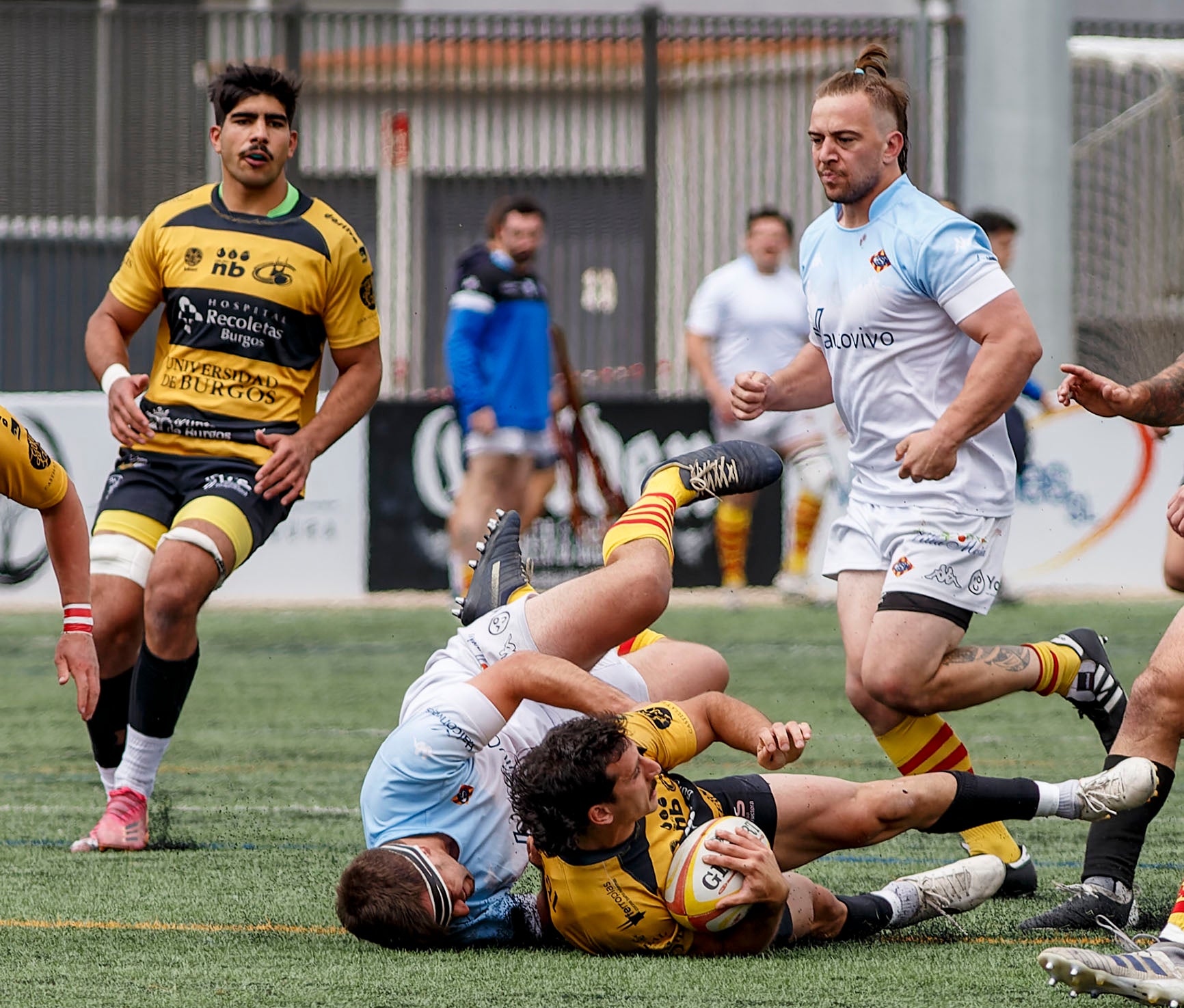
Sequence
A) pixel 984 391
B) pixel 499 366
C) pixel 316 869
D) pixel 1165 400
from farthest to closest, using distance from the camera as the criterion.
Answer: pixel 499 366
pixel 316 869
pixel 984 391
pixel 1165 400

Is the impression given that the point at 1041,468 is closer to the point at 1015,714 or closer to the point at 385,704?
the point at 1015,714

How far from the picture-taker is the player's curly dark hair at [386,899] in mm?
4000

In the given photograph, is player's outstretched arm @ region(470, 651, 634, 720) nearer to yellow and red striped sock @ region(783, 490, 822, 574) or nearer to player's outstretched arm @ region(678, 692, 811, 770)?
player's outstretched arm @ region(678, 692, 811, 770)

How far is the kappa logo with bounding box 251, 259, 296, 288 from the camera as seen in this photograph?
5.77m

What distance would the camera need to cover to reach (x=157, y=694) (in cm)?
550

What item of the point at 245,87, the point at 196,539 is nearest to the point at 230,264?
the point at 245,87

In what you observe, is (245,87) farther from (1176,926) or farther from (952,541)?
(1176,926)

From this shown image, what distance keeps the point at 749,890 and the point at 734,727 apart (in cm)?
47

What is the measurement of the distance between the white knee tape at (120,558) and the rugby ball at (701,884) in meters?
2.18

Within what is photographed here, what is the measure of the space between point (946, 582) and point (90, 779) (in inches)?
129

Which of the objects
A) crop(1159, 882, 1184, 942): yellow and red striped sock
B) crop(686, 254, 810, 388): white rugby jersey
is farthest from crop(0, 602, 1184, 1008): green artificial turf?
crop(686, 254, 810, 388): white rugby jersey

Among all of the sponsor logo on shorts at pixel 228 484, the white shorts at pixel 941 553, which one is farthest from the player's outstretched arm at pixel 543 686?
the sponsor logo on shorts at pixel 228 484

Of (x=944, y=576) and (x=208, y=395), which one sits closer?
(x=944, y=576)

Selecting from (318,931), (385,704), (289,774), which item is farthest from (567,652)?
(385,704)
